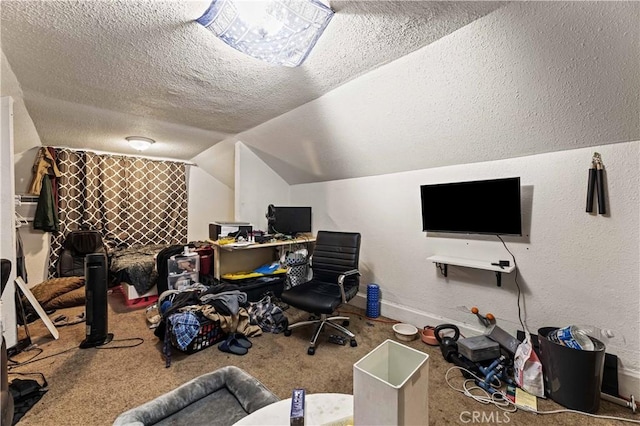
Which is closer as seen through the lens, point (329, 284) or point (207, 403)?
point (207, 403)

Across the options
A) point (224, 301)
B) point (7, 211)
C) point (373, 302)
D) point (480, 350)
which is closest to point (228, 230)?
point (224, 301)

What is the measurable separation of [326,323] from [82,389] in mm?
1827

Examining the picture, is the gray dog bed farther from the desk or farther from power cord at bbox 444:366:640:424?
the desk

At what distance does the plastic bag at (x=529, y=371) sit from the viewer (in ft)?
5.64

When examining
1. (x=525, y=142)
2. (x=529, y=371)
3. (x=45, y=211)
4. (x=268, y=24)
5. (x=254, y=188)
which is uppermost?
(x=268, y=24)

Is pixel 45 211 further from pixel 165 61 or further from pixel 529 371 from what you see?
pixel 529 371

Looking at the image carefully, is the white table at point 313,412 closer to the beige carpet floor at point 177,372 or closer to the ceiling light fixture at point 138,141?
the beige carpet floor at point 177,372

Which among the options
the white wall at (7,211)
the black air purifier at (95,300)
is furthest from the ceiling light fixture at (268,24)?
the black air purifier at (95,300)

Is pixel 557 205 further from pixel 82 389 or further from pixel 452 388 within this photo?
pixel 82 389

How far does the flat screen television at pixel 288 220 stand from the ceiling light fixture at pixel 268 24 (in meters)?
2.23

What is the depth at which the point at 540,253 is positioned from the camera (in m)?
2.03

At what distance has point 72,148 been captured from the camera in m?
3.79

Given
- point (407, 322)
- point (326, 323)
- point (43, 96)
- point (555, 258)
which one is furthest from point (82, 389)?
point (555, 258)

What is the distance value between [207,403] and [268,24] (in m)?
1.94
